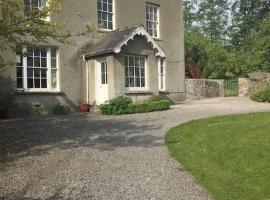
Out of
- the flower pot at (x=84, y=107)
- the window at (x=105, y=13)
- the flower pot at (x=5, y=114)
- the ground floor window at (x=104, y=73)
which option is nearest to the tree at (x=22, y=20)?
the flower pot at (x=5, y=114)

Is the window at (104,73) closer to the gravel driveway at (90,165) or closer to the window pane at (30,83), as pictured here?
the window pane at (30,83)

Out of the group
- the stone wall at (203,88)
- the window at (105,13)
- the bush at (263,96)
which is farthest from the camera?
the stone wall at (203,88)

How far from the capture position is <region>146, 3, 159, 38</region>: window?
2667cm

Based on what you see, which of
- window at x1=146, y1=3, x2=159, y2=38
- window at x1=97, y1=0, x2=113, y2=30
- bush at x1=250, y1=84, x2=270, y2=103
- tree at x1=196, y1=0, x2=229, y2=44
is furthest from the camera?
tree at x1=196, y1=0, x2=229, y2=44

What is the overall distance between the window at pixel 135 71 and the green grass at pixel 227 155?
8.15 m

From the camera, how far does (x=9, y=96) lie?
18594 millimetres

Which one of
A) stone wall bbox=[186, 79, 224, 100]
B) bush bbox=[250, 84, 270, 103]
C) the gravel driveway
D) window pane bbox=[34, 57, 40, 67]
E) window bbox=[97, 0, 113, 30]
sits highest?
window bbox=[97, 0, 113, 30]

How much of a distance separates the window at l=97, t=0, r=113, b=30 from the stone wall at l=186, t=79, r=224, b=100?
8.67 meters

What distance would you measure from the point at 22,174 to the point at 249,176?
462cm

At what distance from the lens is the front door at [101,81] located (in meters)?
21.9

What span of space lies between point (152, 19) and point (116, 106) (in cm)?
983

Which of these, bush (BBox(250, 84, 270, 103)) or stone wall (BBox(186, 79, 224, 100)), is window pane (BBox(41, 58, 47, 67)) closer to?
stone wall (BBox(186, 79, 224, 100))

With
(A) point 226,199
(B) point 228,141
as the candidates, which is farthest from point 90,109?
(A) point 226,199

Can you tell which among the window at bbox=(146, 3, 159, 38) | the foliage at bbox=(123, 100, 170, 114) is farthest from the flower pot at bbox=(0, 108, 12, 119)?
the window at bbox=(146, 3, 159, 38)
